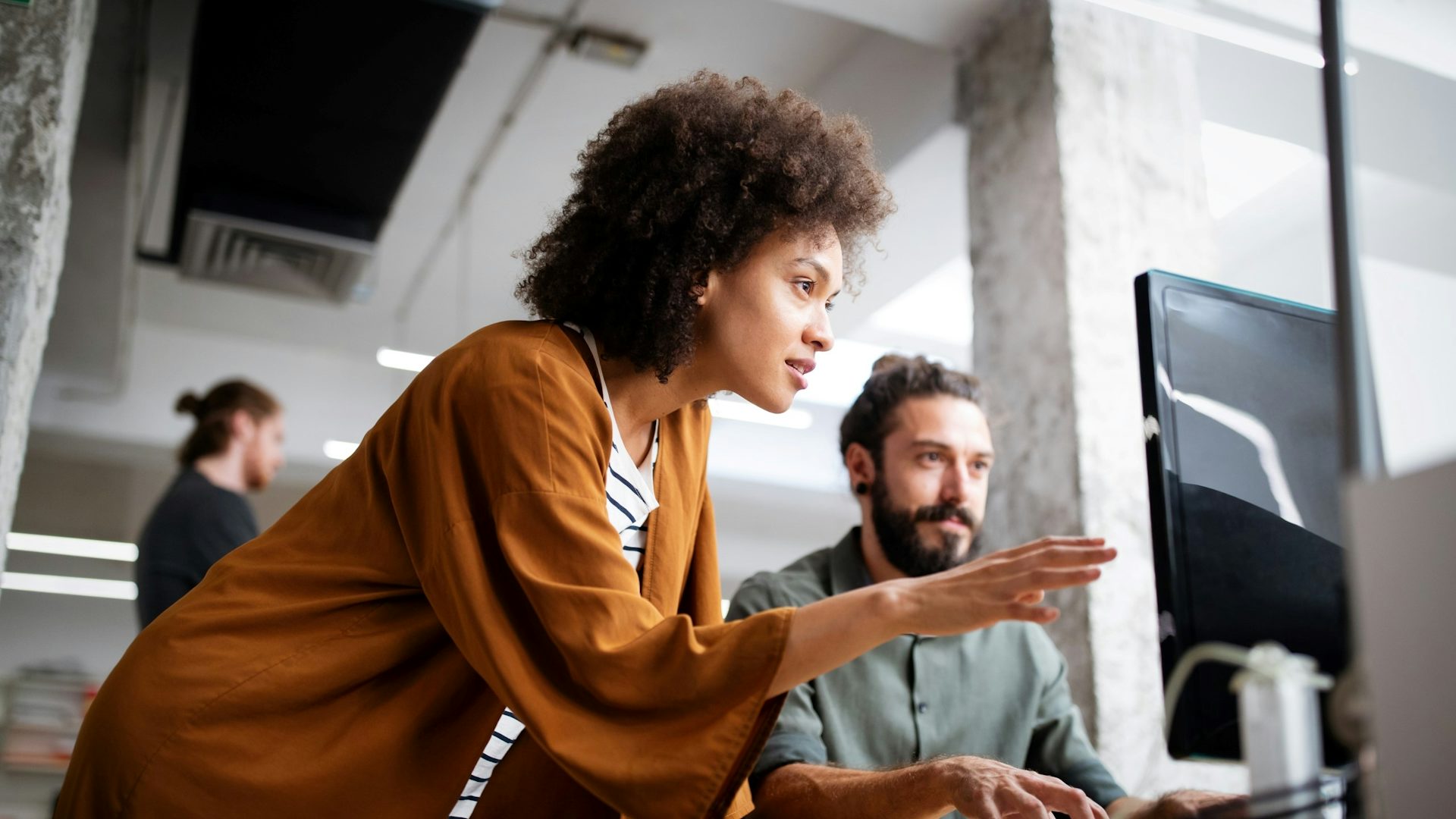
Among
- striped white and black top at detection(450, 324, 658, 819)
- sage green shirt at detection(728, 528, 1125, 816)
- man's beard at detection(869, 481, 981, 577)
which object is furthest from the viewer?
man's beard at detection(869, 481, 981, 577)

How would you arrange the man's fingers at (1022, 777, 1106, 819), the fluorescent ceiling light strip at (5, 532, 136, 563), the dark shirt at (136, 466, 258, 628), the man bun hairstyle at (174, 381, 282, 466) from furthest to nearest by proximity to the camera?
the fluorescent ceiling light strip at (5, 532, 136, 563)
the man bun hairstyle at (174, 381, 282, 466)
the dark shirt at (136, 466, 258, 628)
the man's fingers at (1022, 777, 1106, 819)

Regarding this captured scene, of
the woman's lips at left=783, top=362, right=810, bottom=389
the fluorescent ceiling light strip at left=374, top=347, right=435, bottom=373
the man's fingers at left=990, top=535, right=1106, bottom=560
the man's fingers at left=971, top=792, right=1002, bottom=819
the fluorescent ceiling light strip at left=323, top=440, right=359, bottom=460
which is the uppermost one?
the fluorescent ceiling light strip at left=374, top=347, right=435, bottom=373

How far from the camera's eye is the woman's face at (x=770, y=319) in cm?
148

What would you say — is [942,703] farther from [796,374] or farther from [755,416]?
[755,416]

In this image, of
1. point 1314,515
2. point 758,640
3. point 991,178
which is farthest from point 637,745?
point 991,178

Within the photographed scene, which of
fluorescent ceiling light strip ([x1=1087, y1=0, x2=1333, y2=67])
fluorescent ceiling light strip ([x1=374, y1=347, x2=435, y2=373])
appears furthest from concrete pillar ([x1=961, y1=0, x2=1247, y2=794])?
fluorescent ceiling light strip ([x1=374, y1=347, x2=435, y2=373])

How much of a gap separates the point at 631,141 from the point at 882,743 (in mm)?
951

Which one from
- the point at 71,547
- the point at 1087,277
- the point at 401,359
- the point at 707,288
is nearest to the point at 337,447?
the point at 401,359

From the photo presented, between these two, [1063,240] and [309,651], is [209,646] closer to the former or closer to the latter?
[309,651]

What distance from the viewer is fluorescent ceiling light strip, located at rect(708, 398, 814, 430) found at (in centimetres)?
777

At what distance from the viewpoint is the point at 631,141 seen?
5.17 ft

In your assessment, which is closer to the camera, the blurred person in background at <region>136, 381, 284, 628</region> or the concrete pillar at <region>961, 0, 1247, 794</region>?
the concrete pillar at <region>961, 0, 1247, 794</region>

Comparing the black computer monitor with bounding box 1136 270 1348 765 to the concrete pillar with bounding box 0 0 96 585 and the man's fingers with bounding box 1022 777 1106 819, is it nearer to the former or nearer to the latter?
the man's fingers with bounding box 1022 777 1106 819

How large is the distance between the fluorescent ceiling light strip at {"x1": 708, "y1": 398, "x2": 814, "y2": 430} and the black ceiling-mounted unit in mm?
3355
